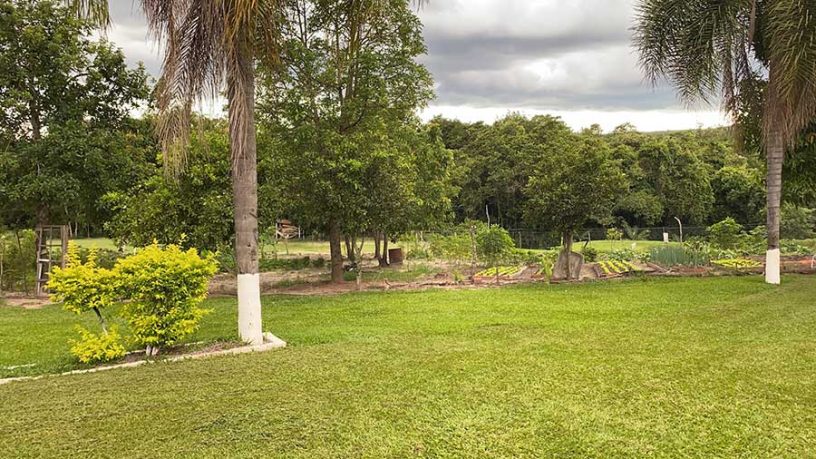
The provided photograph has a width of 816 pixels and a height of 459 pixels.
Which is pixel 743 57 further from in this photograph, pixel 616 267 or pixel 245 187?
pixel 245 187

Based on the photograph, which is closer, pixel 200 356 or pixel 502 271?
pixel 200 356

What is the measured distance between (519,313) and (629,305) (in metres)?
1.92

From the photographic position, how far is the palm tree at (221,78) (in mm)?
6336

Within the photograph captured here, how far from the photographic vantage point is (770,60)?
35.5 ft

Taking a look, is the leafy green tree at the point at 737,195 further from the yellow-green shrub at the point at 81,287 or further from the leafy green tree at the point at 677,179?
the yellow-green shrub at the point at 81,287

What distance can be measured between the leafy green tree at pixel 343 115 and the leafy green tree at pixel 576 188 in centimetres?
311

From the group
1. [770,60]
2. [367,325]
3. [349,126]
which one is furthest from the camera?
[349,126]

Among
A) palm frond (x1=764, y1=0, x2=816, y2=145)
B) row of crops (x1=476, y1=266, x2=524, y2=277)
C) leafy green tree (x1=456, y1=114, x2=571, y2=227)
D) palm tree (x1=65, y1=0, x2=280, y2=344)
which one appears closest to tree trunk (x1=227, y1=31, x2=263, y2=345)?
palm tree (x1=65, y1=0, x2=280, y2=344)

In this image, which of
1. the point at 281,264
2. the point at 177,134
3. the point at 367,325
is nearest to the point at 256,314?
the point at 367,325

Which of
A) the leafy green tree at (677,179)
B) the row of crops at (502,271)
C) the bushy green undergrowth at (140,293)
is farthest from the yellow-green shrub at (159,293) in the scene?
the leafy green tree at (677,179)

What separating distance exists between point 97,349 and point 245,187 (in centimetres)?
231

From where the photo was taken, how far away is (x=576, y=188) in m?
12.4

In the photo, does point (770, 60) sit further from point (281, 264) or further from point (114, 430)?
point (281, 264)

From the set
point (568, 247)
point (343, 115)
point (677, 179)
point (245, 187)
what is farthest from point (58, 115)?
point (677, 179)
